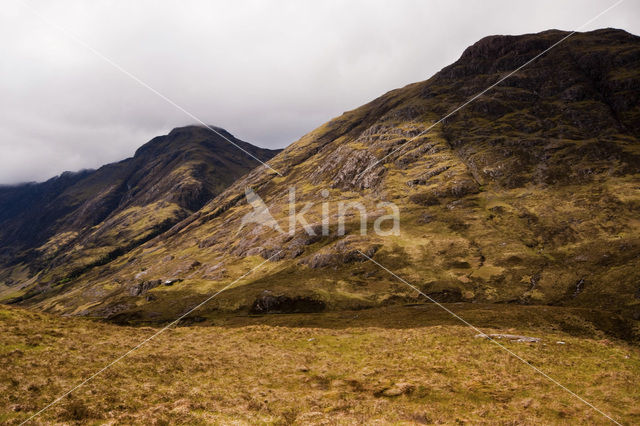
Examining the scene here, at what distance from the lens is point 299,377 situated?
31.8 m

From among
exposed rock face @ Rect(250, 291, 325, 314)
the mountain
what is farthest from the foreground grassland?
exposed rock face @ Rect(250, 291, 325, 314)

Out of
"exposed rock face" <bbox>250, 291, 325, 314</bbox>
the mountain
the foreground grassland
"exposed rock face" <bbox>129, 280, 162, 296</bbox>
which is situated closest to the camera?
the foreground grassland

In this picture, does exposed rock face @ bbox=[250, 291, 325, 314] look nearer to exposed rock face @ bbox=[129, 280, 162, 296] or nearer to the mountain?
the mountain

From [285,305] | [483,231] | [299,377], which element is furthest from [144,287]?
[483,231]

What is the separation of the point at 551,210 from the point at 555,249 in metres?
25.8

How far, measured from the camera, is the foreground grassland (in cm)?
2252

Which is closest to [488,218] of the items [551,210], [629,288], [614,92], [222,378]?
[551,210]

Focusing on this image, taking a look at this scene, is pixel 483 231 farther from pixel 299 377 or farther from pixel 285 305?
pixel 299 377

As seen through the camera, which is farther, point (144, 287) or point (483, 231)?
point (144, 287)

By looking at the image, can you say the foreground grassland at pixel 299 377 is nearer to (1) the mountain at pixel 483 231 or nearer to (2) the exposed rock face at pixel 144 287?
(1) the mountain at pixel 483 231

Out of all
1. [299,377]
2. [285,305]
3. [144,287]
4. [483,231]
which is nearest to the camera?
[299,377]

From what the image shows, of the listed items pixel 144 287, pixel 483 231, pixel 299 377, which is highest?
pixel 483 231

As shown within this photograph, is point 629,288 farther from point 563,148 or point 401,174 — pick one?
point 401,174

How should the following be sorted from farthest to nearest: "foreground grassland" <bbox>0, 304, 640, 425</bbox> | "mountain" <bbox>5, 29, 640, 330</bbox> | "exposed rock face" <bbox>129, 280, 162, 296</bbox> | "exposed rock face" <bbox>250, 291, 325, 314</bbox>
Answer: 1. "exposed rock face" <bbox>129, 280, 162, 296</bbox>
2. "exposed rock face" <bbox>250, 291, 325, 314</bbox>
3. "mountain" <bbox>5, 29, 640, 330</bbox>
4. "foreground grassland" <bbox>0, 304, 640, 425</bbox>
